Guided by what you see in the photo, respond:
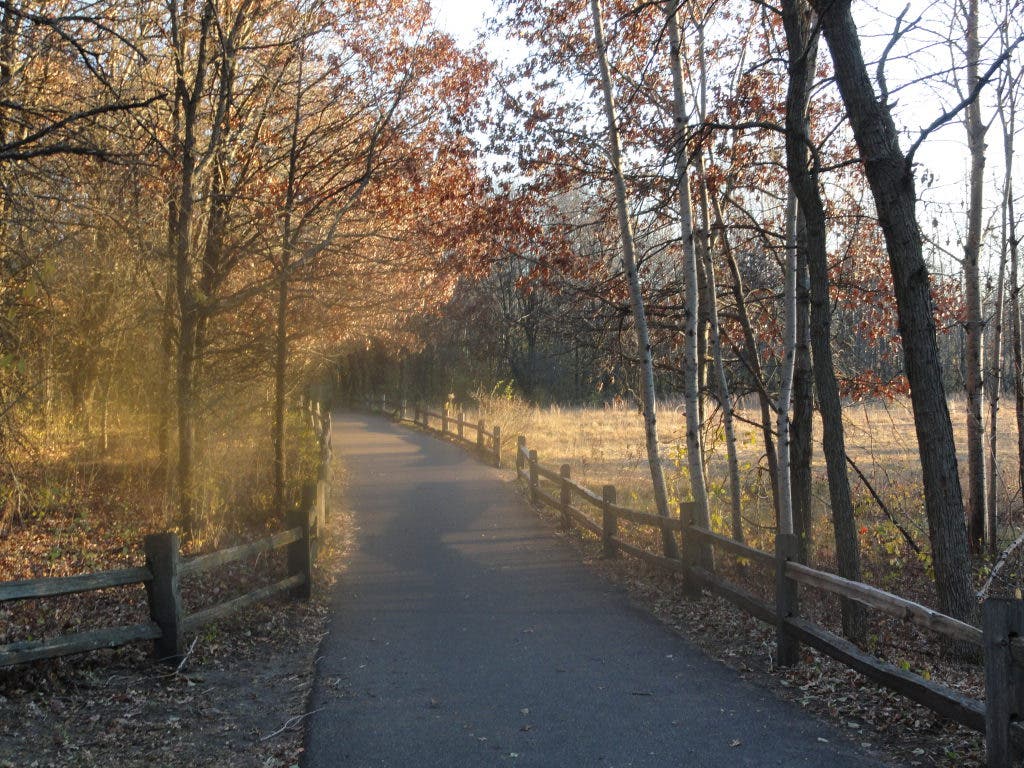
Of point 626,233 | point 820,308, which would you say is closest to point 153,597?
point 820,308

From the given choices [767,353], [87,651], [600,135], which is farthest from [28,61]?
[767,353]

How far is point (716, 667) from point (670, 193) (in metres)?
6.57

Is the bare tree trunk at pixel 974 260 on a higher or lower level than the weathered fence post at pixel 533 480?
higher

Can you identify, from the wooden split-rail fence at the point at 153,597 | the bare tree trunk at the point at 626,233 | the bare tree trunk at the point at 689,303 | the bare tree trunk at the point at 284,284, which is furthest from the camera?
the bare tree trunk at the point at 284,284

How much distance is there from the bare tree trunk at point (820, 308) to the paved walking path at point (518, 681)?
1.82 m

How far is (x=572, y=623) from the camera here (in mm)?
9742

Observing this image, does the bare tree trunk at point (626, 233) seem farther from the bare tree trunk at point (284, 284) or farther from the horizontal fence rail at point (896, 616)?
the bare tree trunk at point (284, 284)

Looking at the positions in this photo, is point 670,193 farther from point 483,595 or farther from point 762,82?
point 483,595

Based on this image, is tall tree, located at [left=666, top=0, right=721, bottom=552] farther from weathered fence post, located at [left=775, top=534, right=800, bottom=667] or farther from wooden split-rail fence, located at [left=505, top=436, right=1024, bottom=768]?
weathered fence post, located at [left=775, top=534, right=800, bottom=667]

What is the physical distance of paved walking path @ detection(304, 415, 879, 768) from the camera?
583 centimetres

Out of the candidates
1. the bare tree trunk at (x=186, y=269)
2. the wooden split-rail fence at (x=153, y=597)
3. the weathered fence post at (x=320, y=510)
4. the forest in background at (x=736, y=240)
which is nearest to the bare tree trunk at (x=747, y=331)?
the forest in background at (x=736, y=240)

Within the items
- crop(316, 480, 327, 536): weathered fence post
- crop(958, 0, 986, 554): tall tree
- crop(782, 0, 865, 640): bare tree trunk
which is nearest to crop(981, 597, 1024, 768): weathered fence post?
crop(782, 0, 865, 640): bare tree trunk

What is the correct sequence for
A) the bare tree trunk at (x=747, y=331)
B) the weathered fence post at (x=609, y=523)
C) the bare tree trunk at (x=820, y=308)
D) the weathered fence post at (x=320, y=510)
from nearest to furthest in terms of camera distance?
the bare tree trunk at (x=820, y=308), the bare tree trunk at (x=747, y=331), the weathered fence post at (x=609, y=523), the weathered fence post at (x=320, y=510)

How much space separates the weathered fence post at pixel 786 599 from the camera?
768cm
